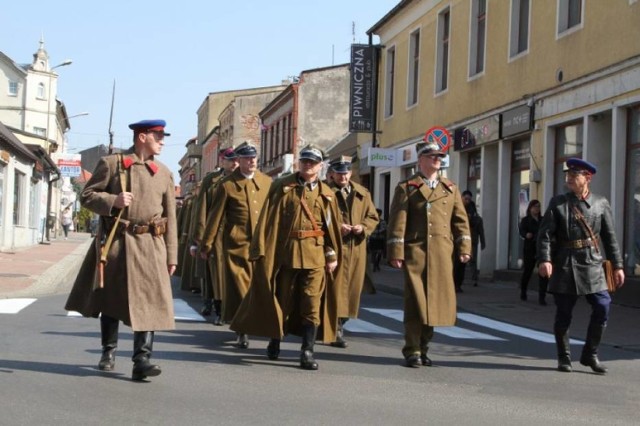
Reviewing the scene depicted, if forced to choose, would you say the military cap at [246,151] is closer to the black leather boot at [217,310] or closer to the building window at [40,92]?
the black leather boot at [217,310]

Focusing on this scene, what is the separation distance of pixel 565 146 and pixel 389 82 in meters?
13.9

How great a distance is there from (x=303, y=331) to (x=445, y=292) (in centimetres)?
132

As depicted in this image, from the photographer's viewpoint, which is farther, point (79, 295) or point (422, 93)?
point (422, 93)

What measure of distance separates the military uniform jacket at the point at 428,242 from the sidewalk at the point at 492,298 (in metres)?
3.00

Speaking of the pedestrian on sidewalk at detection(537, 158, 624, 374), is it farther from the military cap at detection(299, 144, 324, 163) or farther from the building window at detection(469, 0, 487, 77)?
the building window at detection(469, 0, 487, 77)

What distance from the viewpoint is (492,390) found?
24.7ft

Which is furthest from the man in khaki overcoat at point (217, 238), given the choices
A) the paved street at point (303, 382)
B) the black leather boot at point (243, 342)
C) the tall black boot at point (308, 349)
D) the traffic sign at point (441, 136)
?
the traffic sign at point (441, 136)

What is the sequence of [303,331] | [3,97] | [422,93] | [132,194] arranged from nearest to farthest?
1. [132,194]
2. [303,331]
3. [422,93]
4. [3,97]

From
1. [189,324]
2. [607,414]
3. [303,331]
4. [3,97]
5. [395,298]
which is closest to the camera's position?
[607,414]

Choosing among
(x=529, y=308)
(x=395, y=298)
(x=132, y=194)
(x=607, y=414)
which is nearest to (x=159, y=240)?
(x=132, y=194)

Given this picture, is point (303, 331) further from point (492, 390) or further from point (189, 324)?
point (189, 324)

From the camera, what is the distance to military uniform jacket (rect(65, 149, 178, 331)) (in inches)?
286

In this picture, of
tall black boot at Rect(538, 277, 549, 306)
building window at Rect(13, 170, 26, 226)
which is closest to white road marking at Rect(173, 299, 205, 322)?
tall black boot at Rect(538, 277, 549, 306)

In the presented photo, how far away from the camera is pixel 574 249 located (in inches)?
340
